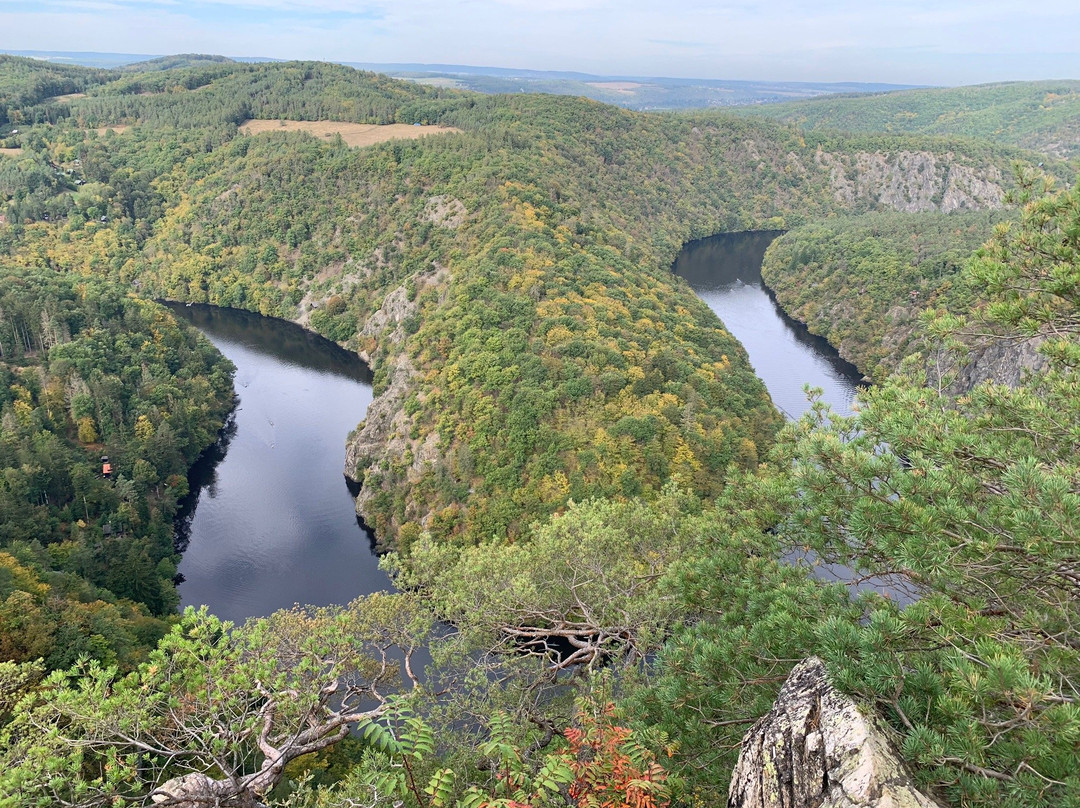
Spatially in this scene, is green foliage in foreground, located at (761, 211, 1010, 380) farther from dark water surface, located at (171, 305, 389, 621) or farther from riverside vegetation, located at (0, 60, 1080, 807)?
dark water surface, located at (171, 305, 389, 621)

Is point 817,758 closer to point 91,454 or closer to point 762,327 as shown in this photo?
point 91,454

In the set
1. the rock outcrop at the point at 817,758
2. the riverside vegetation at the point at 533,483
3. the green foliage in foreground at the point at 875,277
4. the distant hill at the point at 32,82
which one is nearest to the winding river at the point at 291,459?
the riverside vegetation at the point at 533,483

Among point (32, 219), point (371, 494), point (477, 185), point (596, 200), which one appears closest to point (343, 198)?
point (477, 185)

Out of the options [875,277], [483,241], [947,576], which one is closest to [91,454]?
[483,241]

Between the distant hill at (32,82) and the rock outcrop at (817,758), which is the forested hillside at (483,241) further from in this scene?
the rock outcrop at (817,758)

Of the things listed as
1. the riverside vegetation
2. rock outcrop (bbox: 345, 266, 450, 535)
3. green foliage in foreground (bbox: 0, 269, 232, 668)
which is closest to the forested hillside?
rock outcrop (bbox: 345, 266, 450, 535)
